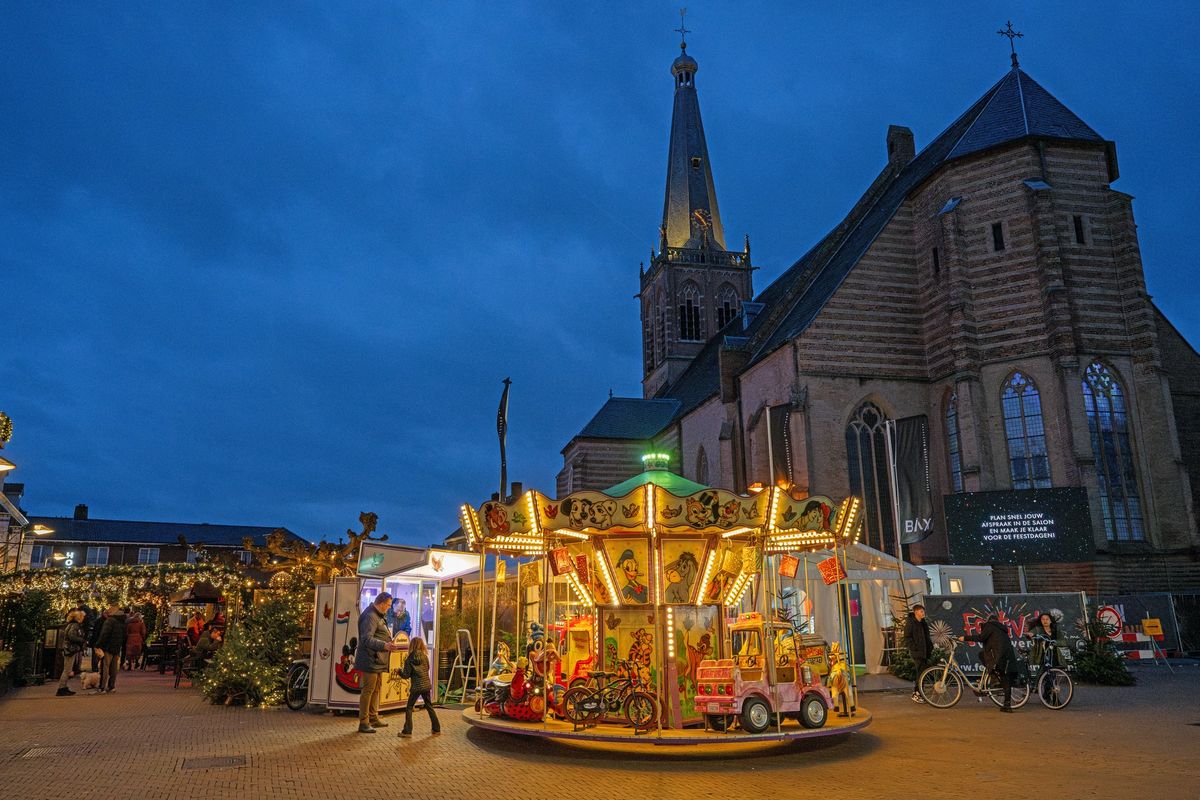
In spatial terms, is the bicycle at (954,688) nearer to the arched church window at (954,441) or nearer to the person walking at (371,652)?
the person walking at (371,652)

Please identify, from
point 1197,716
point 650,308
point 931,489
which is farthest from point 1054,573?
point 650,308

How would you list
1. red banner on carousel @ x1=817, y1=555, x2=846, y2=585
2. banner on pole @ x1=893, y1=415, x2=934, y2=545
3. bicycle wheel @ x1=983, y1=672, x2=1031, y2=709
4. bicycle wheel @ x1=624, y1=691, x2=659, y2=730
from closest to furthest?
bicycle wheel @ x1=624, y1=691, x2=659, y2=730, red banner on carousel @ x1=817, y1=555, x2=846, y2=585, bicycle wheel @ x1=983, y1=672, x2=1031, y2=709, banner on pole @ x1=893, y1=415, x2=934, y2=545

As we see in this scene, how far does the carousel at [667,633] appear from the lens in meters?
11.9

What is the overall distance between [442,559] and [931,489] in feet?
63.0

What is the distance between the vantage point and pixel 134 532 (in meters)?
66.1

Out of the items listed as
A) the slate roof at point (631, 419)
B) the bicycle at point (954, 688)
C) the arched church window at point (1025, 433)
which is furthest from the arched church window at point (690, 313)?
the bicycle at point (954, 688)

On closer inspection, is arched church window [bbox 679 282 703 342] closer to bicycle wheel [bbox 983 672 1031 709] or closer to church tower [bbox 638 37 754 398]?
church tower [bbox 638 37 754 398]

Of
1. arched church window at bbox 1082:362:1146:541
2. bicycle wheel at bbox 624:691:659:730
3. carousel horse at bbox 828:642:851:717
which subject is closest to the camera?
bicycle wheel at bbox 624:691:659:730

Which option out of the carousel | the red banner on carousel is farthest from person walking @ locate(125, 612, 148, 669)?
the red banner on carousel

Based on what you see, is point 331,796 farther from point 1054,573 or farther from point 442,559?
point 1054,573

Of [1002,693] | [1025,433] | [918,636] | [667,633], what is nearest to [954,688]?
[1002,693]

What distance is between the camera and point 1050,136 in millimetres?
29016

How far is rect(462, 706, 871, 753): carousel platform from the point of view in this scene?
37.0 feet

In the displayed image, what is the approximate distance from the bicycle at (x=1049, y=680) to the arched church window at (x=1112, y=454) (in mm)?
12086
